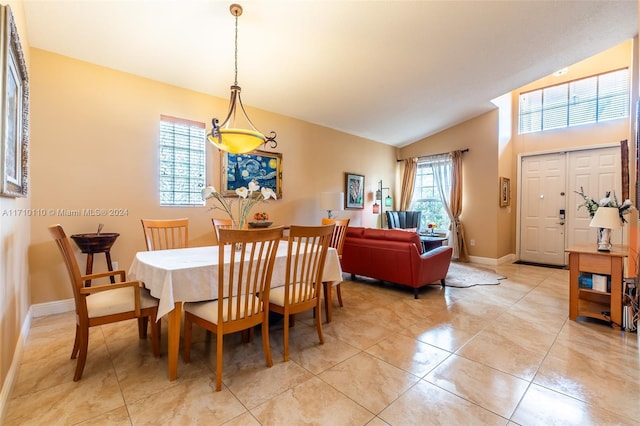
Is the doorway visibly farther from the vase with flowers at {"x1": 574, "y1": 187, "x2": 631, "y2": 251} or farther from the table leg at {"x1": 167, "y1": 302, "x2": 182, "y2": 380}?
the table leg at {"x1": 167, "y1": 302, "x2": 182, "y2": 380}

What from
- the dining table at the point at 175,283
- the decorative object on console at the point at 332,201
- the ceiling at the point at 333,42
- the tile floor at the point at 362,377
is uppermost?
the ceiling at the point at 333,42

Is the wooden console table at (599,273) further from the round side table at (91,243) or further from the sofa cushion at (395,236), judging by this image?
the round side table at (91,243)

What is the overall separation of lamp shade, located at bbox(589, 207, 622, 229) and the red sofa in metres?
1.56

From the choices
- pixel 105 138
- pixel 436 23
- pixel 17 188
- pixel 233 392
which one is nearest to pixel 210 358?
pixel 233 392

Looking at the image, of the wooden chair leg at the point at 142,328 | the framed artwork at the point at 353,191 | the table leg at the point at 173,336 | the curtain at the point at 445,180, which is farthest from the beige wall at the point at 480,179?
the wooden chair leg at the point at 142,328

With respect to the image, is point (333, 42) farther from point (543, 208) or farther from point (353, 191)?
point (543, 208)

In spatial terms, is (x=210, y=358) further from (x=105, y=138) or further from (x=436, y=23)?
(x=436, y=23)

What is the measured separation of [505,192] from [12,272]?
7.06 m

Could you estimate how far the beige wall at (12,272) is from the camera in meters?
1.66

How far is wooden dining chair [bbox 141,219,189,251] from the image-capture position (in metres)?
2.79

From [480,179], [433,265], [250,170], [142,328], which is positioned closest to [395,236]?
[433,265]

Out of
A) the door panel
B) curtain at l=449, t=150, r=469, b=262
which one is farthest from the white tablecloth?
the door panel

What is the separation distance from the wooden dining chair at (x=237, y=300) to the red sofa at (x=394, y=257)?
208cm

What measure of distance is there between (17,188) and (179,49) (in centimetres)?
196
